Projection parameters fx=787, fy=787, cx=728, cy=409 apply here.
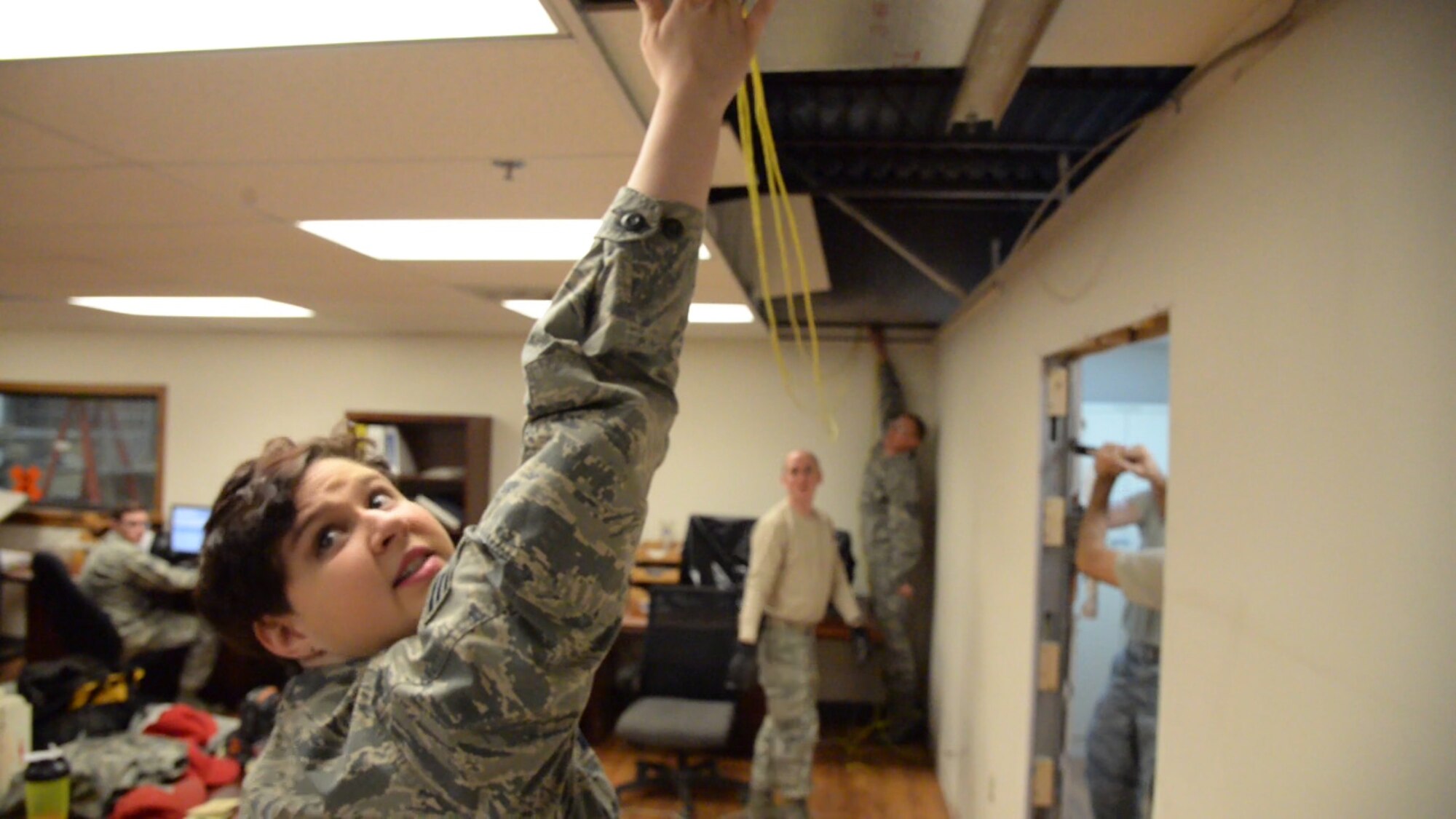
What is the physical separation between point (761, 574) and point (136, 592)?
3350 millimetres

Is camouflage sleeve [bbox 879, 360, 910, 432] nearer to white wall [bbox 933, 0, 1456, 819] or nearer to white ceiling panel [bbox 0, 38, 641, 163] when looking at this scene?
white wall [bbox 933, 0, 1456, 819]

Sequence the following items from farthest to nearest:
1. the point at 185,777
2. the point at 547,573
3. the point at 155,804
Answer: the point at 185,777 → the point at 155,804 → the point at 547,573

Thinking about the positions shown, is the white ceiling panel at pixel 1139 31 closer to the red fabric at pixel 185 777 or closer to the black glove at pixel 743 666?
the black glove at pixel 743 666

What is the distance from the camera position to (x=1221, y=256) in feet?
3.43

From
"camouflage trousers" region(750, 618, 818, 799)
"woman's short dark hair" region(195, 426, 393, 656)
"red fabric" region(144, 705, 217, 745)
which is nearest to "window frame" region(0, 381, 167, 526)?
"red fabric" region(144, 705, 217, 745)

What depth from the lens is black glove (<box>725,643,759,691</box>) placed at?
3.28 metres

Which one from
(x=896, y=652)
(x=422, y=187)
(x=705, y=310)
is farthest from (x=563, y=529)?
(x=896, y=652)

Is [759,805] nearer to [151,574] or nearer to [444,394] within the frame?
[444,394]

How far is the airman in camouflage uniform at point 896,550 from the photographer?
4.13m

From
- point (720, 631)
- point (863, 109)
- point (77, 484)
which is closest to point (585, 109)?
point (863, 109)

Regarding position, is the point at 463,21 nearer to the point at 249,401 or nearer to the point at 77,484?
the point at 249,401

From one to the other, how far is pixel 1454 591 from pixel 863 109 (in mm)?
1649

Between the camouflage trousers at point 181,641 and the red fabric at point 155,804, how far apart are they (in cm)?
113

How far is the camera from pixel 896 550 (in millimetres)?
4152
